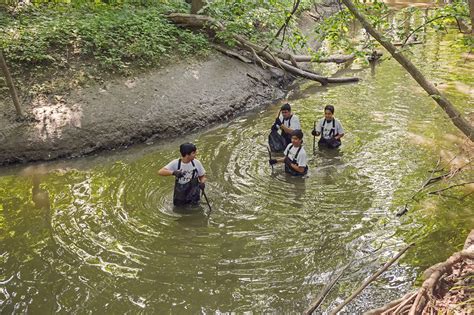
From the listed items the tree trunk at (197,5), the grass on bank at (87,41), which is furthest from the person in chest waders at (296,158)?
the tree trunk at (197,5)

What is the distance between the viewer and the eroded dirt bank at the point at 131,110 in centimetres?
1117

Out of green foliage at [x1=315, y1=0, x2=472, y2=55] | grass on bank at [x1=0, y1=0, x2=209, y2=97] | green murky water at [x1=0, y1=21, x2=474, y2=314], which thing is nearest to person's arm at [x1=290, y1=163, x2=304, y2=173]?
green murky water at [x1=0, y1=21, x2=474, y2=314]

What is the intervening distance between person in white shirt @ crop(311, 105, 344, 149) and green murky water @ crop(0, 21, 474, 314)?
11.6 inches

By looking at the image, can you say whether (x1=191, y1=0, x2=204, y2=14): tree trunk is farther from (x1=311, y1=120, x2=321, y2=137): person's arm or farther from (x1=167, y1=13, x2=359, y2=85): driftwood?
(x1=311, y1=120, x2=321, y2=137): person's arm

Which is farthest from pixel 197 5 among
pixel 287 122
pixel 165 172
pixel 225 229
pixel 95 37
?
pixel 225 229

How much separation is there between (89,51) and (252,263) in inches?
370

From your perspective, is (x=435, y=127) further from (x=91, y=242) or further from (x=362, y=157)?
(x=91, y=242)

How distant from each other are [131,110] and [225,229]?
611cm

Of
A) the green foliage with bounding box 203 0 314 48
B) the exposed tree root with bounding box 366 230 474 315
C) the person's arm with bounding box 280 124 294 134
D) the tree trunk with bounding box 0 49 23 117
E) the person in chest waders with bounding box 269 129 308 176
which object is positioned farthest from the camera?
the green foliage with bounding box 203 0 314 48

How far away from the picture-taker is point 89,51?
13.4m

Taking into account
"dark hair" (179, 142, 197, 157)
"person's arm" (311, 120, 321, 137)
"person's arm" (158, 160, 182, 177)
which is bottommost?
"person's arm" (311, 120, 321, 137)

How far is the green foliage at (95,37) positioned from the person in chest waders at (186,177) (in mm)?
6386

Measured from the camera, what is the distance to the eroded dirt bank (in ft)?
36.6

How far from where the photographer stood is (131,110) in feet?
41.2
